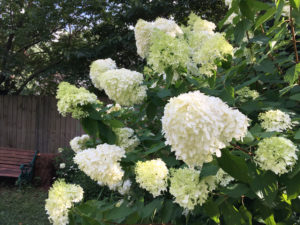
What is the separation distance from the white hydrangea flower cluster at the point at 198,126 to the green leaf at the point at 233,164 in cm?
6

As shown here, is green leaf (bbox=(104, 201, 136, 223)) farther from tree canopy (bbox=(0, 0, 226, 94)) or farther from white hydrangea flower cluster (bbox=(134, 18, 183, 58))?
tree canopy (bbox=(0, 0, 226, 94))

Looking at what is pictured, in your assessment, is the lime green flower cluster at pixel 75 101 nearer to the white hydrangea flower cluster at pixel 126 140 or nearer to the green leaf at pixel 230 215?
the white hydrangea flower cluster at pixel 126 140

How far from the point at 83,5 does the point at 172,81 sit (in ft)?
21.4

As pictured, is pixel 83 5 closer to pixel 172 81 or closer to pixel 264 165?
pixel 172 81

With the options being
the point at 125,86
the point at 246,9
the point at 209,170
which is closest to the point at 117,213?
the point at 209,170

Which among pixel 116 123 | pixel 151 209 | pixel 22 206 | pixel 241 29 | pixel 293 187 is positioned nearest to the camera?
pixel 293 187

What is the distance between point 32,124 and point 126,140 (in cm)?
757

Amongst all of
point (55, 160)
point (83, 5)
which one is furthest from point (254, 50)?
point (83, 5)

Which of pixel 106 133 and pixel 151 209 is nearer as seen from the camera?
pixel 151 209

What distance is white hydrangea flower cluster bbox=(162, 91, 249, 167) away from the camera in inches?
32.6

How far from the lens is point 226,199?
1.21 m

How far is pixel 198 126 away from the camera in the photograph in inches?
32.4

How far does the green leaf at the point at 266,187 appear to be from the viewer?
3.34 ft

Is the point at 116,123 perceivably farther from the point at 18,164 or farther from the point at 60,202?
the point at 18,164
